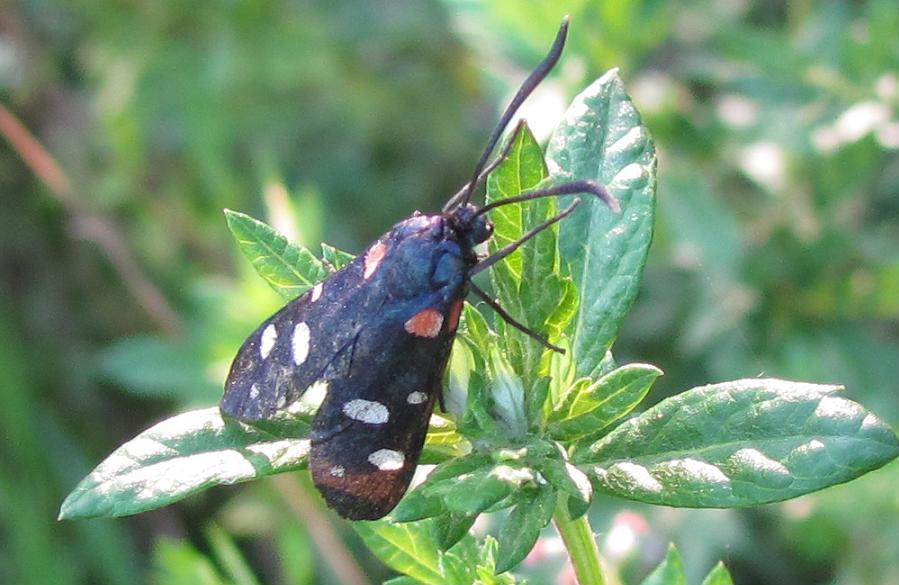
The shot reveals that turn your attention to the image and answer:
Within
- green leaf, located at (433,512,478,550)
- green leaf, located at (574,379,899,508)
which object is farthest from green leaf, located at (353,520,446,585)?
green leaf, located at (574,379,899,508)

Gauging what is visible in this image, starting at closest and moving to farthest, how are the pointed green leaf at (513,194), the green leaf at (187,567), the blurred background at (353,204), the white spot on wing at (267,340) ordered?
1. the pointed green leaf at (513,194)
2. the white spot on wing at (267,340)
3. the green leaf at (187,567)
4. the blurred background at (353,204)

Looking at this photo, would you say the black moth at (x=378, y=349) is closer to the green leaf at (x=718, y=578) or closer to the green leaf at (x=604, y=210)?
the green leaf at (x=604, y=210)

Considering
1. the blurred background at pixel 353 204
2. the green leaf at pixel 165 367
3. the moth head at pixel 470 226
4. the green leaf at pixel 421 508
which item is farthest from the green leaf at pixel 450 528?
the green leaf at pixel 165 367

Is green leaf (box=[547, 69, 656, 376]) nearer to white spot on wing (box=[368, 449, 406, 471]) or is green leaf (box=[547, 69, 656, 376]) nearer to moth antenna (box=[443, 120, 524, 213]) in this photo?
moth antenna (box=[443, 120, 524, 213])

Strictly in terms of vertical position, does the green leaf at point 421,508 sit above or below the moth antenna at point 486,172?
below

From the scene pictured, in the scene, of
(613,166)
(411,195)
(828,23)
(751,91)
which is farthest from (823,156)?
(613,166)

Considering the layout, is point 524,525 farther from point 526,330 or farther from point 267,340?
point 267,340
